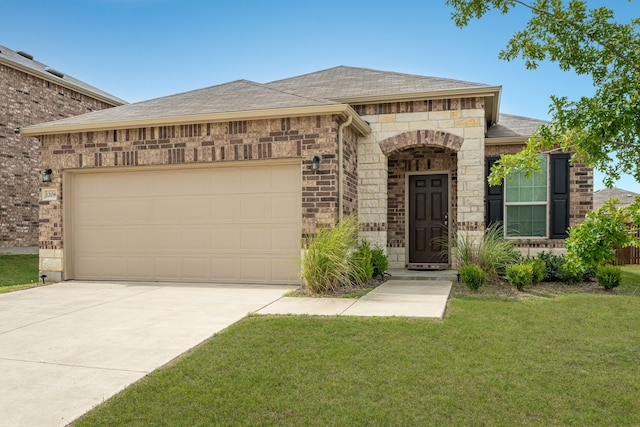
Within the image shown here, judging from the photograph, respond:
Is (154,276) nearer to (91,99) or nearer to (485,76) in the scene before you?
(485,76)

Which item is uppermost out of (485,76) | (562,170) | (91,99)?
(91,99)

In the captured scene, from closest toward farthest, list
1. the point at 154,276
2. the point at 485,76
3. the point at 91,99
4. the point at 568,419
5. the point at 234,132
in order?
the point at 568,419, the point at 234,132, the point at 154,276, the point at 485,76, the point at 91,99

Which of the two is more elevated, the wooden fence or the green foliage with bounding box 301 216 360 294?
the green foliage with bounding box 301 216 360 294

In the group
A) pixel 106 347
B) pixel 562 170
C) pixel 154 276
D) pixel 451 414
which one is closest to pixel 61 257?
pixel 154 276

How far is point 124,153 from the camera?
9.78 meters

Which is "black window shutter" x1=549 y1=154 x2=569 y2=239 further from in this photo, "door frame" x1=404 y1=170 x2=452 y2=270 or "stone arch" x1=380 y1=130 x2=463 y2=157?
"stone arch" x1=380 y1=130 x2=463 y2=157

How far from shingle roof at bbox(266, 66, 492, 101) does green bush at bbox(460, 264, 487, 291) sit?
3752 millimetres

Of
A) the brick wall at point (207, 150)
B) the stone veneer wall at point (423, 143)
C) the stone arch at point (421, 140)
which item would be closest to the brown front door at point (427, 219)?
the stone veneer wall at point (423, 143)

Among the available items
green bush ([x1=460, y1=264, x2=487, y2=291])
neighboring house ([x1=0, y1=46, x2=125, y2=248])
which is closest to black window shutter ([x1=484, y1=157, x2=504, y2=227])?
green bush ([x1=460, y1=264, x2=487, y2=291])

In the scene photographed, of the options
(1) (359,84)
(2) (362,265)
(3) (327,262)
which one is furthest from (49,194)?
(1) (359,84)

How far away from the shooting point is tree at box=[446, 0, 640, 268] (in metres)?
3.87

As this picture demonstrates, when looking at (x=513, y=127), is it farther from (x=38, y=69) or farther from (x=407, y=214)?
(x=38, y=69)

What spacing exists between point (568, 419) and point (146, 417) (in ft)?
9.65

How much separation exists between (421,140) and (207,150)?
4.32m
